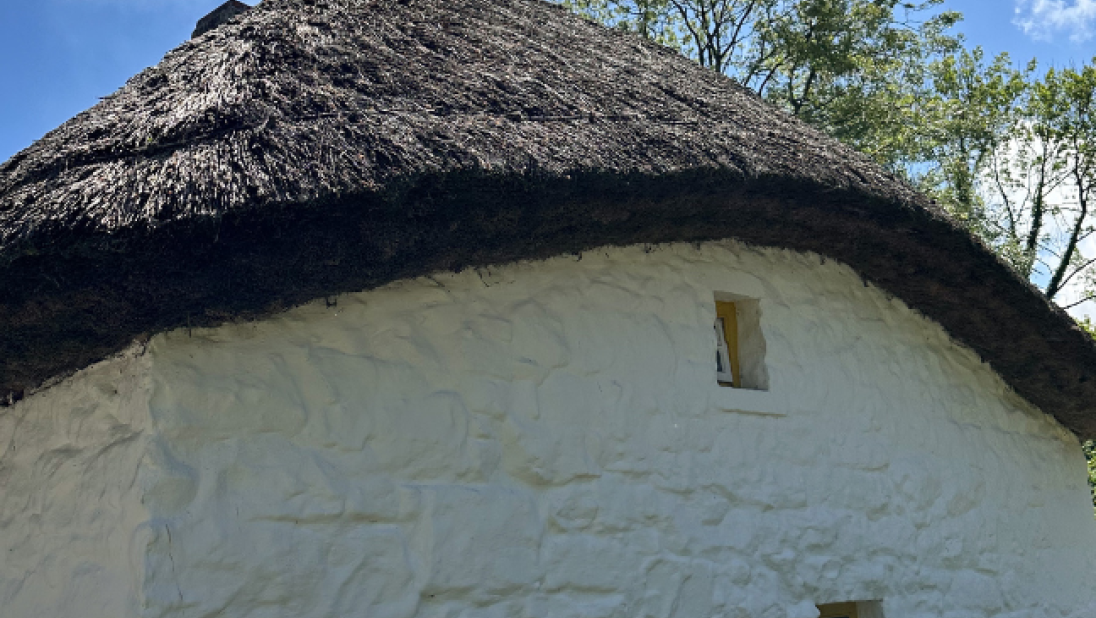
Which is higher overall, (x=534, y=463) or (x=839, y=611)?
(x=534, y=463)

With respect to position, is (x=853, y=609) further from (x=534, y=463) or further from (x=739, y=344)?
(x=534, y=463)

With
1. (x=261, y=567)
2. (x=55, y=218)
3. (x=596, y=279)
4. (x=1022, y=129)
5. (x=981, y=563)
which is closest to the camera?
(x=55, y=218)

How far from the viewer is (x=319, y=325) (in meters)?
3.27

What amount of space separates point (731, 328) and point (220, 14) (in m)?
3.00

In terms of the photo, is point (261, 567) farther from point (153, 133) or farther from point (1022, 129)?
point (1022, 129)

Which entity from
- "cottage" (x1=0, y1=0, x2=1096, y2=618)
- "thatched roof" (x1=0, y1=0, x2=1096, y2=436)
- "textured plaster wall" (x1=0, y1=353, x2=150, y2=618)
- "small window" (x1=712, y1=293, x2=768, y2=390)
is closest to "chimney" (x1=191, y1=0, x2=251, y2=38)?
"thatched roof" (x1=0, y1=0, x2=1096, y2=436)

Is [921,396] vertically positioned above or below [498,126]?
below

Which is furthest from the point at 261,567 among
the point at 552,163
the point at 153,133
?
the point at 552,163

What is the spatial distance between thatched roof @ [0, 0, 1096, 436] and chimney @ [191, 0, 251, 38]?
689mm

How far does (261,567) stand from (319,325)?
822 millimetres

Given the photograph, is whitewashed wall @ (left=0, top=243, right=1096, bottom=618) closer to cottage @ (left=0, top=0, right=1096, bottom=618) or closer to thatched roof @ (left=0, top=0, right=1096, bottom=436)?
cottage @ (left=0, top=0, right=1096, bottom=618)

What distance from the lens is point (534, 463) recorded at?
11.5ft

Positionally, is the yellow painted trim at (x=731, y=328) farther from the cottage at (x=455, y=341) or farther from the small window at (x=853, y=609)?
the small window at (x=853, y=609)

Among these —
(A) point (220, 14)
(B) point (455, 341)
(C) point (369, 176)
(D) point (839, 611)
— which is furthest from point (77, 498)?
(D) point (839, 611)
